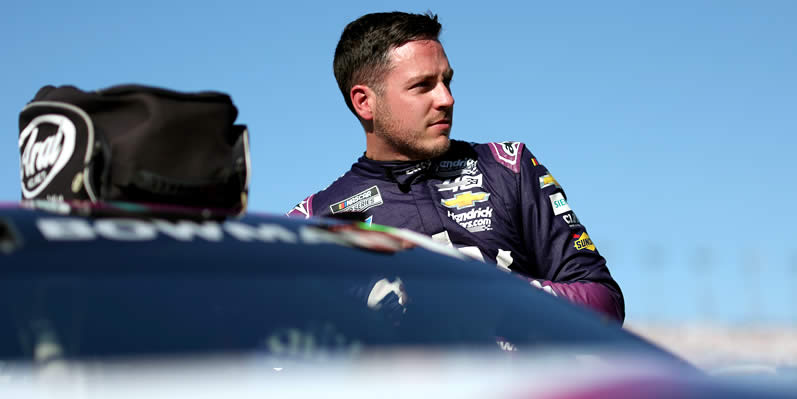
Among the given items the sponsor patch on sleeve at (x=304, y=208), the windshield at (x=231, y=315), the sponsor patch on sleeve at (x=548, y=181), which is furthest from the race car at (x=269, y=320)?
the sponsor patch on sleeve at (x=304, y=208)

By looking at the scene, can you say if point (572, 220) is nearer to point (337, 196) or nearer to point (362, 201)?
point (362, 201)

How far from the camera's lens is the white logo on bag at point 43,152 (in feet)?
8.05

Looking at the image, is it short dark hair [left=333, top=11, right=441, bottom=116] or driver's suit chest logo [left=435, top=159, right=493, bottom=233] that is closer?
driver's suit chest logo [left=435, top=159, right=493, bottom=233]

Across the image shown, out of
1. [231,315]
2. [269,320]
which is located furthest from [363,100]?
[231,315]

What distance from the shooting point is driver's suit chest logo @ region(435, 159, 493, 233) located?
3.96 meters

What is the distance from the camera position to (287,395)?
1.33 m

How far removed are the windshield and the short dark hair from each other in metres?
2.09

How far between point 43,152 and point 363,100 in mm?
2162

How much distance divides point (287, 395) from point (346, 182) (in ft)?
10.2

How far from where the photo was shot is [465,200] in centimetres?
402

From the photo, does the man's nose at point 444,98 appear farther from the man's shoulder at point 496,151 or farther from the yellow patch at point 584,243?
the yellow patch at point 584,243

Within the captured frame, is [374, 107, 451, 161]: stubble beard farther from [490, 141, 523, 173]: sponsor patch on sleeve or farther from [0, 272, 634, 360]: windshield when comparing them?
[0, 272, 634, 360]: windshield

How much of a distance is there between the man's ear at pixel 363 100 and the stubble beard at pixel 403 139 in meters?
0.10

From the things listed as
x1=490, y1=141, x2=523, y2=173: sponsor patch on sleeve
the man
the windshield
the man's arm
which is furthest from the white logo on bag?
x1=490, y1=141, x2=523, y2=173: sponsor patch on sleeve
